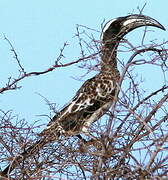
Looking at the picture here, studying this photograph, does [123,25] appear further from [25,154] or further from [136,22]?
[25,154]

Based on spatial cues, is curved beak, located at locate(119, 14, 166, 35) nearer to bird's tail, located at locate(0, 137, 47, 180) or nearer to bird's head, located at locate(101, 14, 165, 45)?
bird's head, located at locate(101, 14, 165, 45)

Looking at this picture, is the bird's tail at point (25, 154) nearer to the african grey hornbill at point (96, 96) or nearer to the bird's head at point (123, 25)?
the african grey hornbill at point (96, 96)

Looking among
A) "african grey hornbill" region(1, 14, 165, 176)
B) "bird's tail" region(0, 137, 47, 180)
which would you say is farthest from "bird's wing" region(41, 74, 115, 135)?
"bird's tail" region(0, 137, 47, 180)

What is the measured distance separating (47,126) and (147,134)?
1049 mm

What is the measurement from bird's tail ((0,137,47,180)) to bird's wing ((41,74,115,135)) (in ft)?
1.69

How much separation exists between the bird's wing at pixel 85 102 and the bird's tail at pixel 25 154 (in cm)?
51

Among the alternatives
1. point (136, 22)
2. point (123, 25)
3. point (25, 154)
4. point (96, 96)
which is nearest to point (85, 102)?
point (96, 96)

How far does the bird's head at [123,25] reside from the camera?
13.0 ft

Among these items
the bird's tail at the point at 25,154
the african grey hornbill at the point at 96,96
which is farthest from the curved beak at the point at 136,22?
the bird's tail at the point at 25,154

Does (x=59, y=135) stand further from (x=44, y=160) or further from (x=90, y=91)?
(x=90, y=91)

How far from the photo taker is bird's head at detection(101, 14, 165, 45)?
3.95m

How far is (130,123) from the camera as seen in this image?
3033 mm

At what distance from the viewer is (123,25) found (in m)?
4.35

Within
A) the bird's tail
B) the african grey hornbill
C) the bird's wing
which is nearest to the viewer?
the bird's tail
